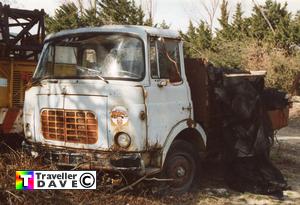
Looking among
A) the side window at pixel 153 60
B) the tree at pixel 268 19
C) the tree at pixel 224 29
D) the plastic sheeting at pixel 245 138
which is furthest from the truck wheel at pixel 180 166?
the tree at pixel 224 29

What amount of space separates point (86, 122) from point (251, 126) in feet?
8.77

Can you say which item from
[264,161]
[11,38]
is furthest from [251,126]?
[11,38]

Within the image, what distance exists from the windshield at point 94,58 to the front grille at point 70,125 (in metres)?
0.51

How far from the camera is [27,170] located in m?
5.07

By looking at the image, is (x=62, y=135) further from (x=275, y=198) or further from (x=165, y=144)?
(x=275, y=198)

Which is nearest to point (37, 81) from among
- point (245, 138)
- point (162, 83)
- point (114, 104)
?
point (114, 104)

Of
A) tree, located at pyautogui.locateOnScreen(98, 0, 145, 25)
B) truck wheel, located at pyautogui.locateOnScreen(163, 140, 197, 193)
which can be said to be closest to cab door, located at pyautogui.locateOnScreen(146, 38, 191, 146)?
truck wheel, located at pyautogui.locateOnScreen(163, 140, 197, 193)

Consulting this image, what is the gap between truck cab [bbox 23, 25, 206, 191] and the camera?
212 inches

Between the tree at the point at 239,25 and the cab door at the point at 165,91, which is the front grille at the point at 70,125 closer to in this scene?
the cab door at the point at 165,91

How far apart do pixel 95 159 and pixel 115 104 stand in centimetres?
72

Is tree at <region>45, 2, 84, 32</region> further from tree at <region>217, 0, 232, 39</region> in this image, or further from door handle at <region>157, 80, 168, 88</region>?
door handle at <region>157, 80, 168, 88</region>

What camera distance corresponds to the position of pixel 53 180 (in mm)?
4801

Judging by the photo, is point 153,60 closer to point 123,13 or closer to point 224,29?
point 224,29

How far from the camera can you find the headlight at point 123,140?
17.6 feet
